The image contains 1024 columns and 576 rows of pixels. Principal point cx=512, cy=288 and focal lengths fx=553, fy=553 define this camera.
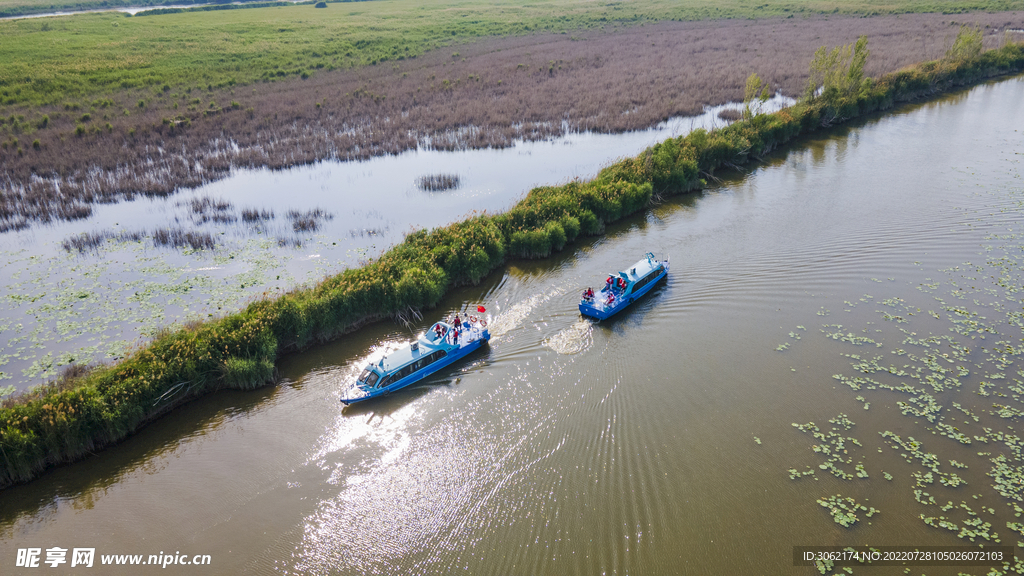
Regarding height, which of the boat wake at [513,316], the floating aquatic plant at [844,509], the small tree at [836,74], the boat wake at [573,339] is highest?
the small tree at [836,74]

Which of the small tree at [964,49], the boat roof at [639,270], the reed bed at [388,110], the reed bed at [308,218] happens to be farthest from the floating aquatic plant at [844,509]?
the small tree at [964,49]

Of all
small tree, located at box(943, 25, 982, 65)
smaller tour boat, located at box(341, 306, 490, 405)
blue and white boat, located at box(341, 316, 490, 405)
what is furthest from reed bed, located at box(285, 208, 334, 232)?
small tree, located at box(943, 25, 982, 65)

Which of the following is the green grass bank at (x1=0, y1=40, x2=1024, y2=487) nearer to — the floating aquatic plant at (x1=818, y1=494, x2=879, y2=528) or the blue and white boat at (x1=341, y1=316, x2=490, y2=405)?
the blue and white boat at (x1=341, y1=316, x2=490, y2=405)

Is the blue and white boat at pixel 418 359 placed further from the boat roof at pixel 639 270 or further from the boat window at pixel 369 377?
the boat roof at pixel 639 270

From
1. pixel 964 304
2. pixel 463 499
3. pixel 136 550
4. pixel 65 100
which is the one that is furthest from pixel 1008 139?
pixel 65 100

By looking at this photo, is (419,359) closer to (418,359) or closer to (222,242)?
(418,359)

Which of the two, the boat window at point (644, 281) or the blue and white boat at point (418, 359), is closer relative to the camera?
the blue and white boat at point (418, 359)

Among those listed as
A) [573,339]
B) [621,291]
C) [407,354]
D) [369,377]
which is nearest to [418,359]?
[407,354]
